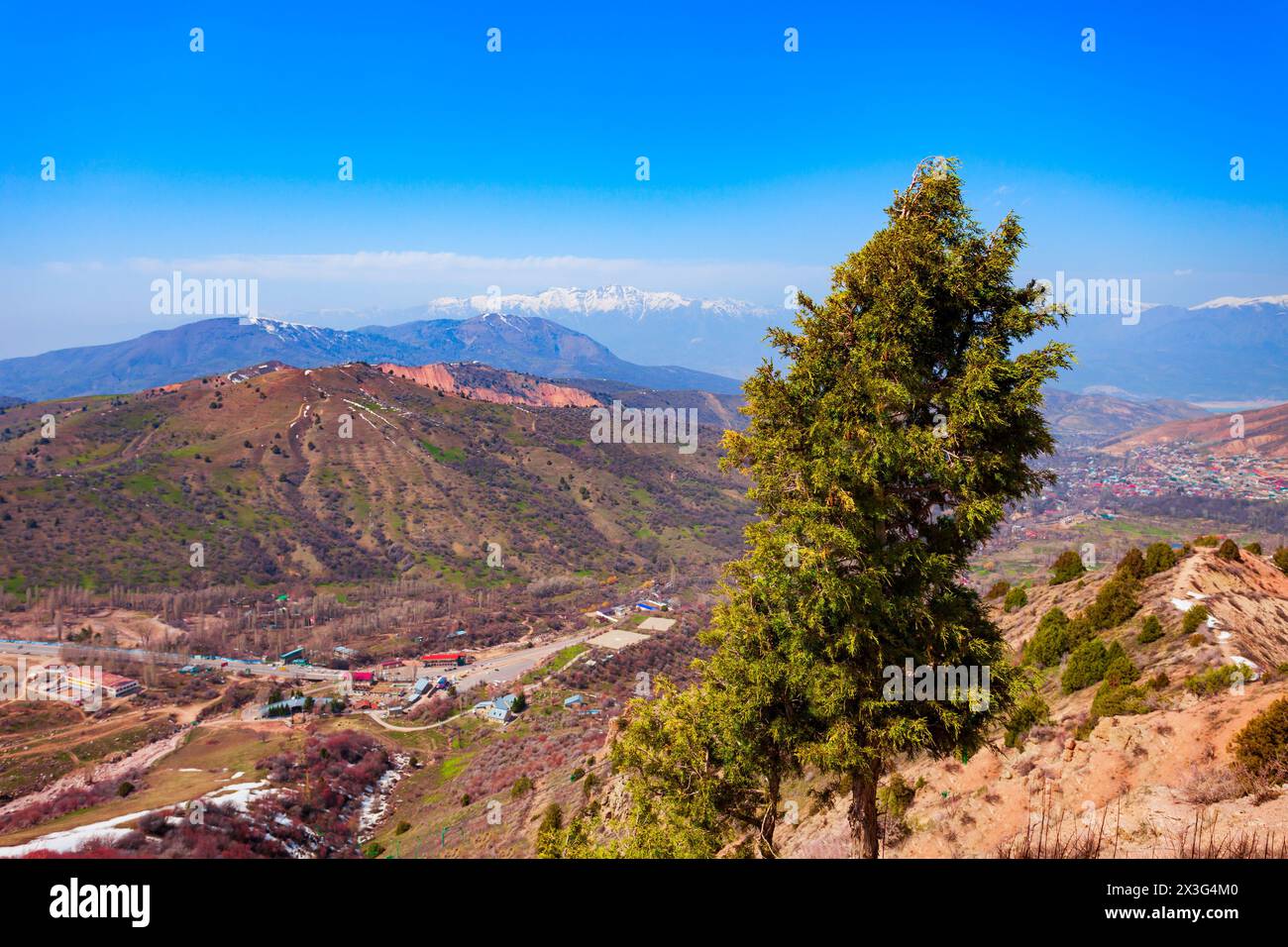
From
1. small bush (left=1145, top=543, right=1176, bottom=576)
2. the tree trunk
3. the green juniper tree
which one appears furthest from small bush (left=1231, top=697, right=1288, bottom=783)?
small bush (left=1145, top=543, right=1176, bottom=576)

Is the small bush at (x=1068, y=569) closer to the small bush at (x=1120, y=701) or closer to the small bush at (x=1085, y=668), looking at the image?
the small bush at (x=1085, y=668)

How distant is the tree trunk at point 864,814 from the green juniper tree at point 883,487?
3cm

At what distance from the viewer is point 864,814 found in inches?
351

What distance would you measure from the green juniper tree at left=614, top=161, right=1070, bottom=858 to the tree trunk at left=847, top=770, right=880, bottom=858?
0.03 meters

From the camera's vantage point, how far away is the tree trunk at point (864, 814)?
8836 mm

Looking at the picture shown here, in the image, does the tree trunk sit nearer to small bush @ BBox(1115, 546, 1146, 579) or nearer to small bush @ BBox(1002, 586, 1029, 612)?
small bush @ BBox(1115, 546, 1146, 579)

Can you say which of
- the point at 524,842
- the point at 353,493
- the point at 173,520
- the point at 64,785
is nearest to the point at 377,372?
the point at 353,493

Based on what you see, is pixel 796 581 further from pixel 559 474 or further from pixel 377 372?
pixel 377 372

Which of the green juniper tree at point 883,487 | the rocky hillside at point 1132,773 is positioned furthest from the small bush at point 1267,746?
the green juniper tree at point 883,487

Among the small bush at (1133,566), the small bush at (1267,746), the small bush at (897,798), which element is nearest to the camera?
the small bush at (1267,746)

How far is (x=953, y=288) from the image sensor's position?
8.12 meters
